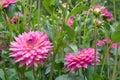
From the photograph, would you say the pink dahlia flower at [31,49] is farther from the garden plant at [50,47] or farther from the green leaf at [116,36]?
the green leaf at [116,36]

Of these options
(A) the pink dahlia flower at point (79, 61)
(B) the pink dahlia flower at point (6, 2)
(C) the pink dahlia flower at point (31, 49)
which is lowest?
(A) the pink dahlia flower at point (79, 61)

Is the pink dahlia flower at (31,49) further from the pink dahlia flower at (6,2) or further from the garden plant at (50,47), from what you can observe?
the pink dahlia flower at (6,2)

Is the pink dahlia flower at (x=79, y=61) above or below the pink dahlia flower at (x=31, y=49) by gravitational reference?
below

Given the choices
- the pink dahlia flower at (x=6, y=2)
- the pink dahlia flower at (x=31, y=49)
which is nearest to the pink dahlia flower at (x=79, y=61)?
the pink dahlia flower at (x=31, y=49)

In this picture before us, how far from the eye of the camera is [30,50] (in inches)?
36.0

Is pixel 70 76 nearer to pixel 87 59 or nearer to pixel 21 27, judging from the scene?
pixel 87 59

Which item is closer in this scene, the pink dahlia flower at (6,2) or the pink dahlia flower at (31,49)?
the pink dahlia flower at (31,49)

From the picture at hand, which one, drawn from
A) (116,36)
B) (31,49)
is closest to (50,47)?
(31,49)

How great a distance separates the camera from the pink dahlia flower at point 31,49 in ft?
2.89

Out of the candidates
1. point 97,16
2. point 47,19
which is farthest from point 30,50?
point 47,19

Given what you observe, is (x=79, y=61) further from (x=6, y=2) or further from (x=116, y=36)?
(x=6, y=2)

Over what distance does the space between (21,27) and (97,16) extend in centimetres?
24

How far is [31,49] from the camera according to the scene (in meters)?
0.92

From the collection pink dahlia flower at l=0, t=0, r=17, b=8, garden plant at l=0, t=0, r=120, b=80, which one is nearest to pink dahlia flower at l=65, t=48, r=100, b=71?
garden plant at l=0, t=0, r=120, b=80
